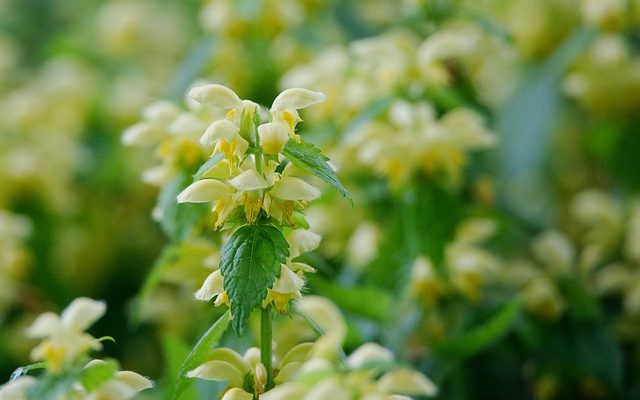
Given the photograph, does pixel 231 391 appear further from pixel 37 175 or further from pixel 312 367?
pixel 37 175

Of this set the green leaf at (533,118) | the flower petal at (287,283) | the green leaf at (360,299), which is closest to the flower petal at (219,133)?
the flower petal at (287,283)

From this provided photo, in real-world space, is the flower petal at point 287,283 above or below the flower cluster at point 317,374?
above

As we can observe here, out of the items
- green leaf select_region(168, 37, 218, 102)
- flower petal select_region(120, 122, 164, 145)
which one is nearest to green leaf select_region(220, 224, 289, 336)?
flower petal select_region(120, 122, 164, 145)

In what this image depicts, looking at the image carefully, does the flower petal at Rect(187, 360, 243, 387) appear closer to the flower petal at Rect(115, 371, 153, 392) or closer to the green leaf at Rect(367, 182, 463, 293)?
the flower petal at Rect(115, 371, 153, 392)

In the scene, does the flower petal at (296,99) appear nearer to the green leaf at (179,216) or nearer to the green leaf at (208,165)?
the green leaf at (208,165)

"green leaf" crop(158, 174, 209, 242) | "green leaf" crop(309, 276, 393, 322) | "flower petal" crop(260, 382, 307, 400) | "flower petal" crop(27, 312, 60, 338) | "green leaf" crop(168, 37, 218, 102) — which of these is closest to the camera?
"flower petal" crop(260, 382, 307, 400)
